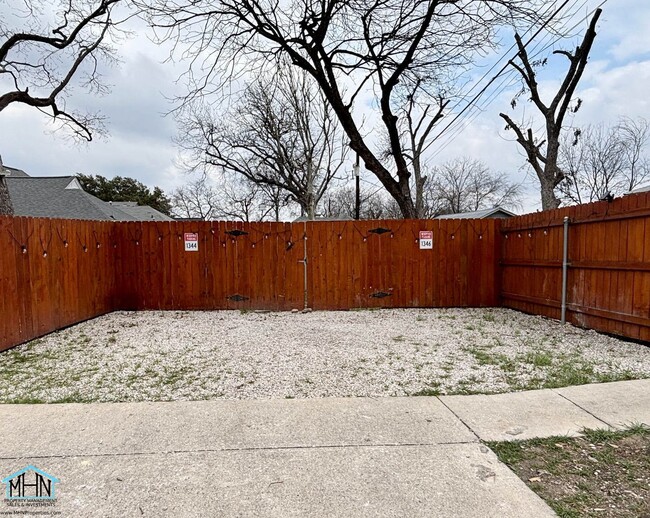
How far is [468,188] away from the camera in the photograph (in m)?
35.8

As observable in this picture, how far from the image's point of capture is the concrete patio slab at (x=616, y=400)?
2799 millimetres

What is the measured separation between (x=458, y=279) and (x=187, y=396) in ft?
19.9

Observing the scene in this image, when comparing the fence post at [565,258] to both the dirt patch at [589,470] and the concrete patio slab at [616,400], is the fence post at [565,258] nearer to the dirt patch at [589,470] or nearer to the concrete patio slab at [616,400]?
the concrete patio slab at [616,400]

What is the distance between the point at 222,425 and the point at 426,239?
19.6 feet

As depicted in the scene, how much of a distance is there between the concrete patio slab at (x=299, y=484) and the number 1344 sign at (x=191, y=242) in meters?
5.54

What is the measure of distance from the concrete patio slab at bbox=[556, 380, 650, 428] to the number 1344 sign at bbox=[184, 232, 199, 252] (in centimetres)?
644

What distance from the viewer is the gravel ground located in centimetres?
350

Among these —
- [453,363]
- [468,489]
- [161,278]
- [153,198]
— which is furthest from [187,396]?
[153,198]

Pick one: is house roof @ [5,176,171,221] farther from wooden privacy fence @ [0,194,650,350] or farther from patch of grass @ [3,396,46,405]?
patch of grass @ [3,396,46,405]

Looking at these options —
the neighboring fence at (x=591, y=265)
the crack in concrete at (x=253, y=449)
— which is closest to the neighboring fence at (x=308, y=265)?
the neighboring fence at (x=591, y=265)

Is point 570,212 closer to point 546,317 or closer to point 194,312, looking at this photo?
point 546,317

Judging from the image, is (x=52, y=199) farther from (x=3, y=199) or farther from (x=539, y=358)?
(x=539, y=358)

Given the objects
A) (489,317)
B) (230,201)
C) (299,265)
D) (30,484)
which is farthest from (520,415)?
(230,201)

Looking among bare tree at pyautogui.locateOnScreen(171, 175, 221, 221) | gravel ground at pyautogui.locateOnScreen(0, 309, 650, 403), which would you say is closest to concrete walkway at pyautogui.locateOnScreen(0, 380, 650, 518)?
gravel ground at pyautogui.locateOnScreen(0, 309, 650, 403)
